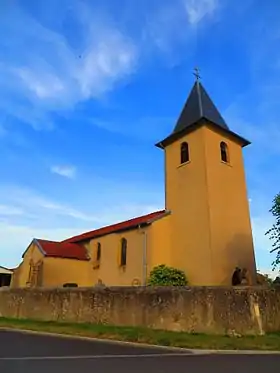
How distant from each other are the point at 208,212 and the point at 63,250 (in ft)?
42.9

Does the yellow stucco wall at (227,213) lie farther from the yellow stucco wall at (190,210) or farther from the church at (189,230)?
the yellow stucco wall at (190,210)

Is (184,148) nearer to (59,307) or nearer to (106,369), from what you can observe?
(59,307)

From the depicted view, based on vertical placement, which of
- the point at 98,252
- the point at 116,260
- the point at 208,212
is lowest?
the point at 116,260

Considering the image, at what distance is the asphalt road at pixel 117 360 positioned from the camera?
292 inches

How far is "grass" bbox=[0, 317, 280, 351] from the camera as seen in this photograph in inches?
458

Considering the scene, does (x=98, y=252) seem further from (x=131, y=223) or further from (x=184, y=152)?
(x=184, y=152)

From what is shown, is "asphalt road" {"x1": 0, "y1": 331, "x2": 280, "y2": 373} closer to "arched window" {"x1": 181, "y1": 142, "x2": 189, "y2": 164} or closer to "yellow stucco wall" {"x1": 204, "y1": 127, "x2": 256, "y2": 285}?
"yellow stucco wall" {"x1": 204, "y1": 127, "x2": 256, "y2": 285}

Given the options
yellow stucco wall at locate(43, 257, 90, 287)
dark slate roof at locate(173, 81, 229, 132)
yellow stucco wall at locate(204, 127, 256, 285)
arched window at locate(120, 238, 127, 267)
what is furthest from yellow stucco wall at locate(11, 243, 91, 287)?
dark slate roof at locate(173, 81, 229, 132)

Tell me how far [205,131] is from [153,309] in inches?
550

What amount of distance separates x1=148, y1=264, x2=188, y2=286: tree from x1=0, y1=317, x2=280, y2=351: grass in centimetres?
669

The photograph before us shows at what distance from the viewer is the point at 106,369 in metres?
7.39

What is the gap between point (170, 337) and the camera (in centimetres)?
1280

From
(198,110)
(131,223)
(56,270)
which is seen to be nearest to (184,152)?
(198,110)

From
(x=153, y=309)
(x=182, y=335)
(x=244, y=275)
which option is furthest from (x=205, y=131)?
(x=182, y=335)
